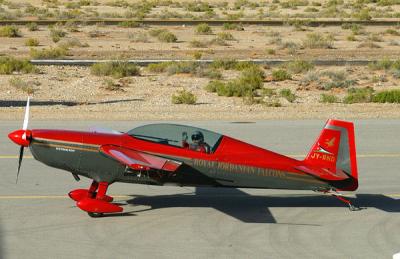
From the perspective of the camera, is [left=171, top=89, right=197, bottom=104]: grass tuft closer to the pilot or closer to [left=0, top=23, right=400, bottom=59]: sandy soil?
the pilot

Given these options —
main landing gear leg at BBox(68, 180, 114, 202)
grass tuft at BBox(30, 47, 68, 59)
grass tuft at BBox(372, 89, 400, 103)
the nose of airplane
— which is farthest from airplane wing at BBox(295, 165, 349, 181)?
grass tuft at BBox(30, 47, 68, 59)

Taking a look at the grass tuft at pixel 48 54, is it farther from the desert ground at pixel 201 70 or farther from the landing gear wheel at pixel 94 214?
the landing gear wheel at pixel 94 214

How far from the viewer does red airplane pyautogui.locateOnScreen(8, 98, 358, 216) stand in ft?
42.3

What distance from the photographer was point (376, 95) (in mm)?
30703

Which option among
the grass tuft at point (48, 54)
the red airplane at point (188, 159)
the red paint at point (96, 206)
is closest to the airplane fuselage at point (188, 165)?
the red airplane at point (188, 159)

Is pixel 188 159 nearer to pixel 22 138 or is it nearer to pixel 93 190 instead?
pixel 93 190

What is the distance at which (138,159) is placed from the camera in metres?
12.6

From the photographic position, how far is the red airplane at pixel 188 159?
508 inches

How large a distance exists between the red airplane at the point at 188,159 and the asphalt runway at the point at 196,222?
0.58 metres

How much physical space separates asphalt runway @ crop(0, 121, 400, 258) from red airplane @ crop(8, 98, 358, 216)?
1.91 feet

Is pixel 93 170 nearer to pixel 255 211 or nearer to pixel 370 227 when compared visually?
pixel 255 211

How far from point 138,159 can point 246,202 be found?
269 centimetres

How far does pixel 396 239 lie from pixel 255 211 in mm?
2621

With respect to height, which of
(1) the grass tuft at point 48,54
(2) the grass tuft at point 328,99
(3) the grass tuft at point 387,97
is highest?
(3) the grass tuft at point 387,97
